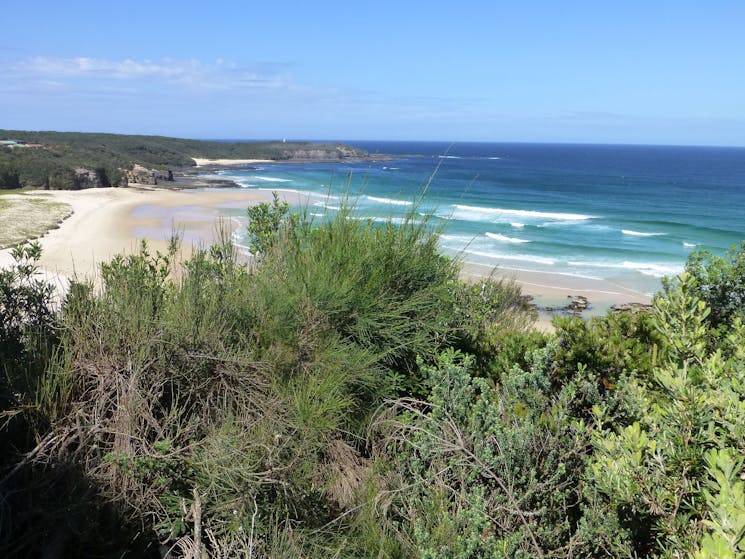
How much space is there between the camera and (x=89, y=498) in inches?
107

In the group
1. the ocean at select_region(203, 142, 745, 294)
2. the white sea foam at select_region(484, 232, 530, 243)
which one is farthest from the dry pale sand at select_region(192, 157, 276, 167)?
the white sea foam at select_region(484, 232, 530, 243)

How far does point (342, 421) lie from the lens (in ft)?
11.1

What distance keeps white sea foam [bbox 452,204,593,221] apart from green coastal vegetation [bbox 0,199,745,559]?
1139 inches

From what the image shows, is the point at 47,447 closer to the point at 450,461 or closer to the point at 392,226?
the point at 450,461

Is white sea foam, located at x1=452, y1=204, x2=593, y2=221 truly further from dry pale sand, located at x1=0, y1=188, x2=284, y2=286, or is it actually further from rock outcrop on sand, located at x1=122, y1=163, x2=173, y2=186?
rock outcrop on sand, located at x1=122, y1=163, x2=173, y2=186

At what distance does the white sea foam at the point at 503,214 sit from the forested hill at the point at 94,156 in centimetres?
2921

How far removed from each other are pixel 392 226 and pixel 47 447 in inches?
105

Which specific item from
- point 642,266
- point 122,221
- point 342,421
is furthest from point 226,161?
point 342,421

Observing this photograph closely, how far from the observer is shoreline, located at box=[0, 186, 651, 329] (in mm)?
17391

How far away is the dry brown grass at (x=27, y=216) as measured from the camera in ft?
71.7

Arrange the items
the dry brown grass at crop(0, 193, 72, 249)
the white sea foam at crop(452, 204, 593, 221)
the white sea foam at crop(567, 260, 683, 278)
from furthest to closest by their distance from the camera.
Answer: the white sea foam at crop(452, 204, 593, 221) → the dry brown grass at crop(0, 193, 72, 249) → the white sea foam at crop(567, 260, 683, 278)

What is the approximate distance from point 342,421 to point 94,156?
198 ft

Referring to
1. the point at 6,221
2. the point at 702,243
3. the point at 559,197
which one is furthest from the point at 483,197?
the point at 6,221

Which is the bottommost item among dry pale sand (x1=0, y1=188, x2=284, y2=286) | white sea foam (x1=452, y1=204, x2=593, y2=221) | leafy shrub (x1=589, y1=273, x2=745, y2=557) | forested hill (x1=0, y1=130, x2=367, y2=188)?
white sea foam (x1=452, y1=204, x2=593, y2=221)
